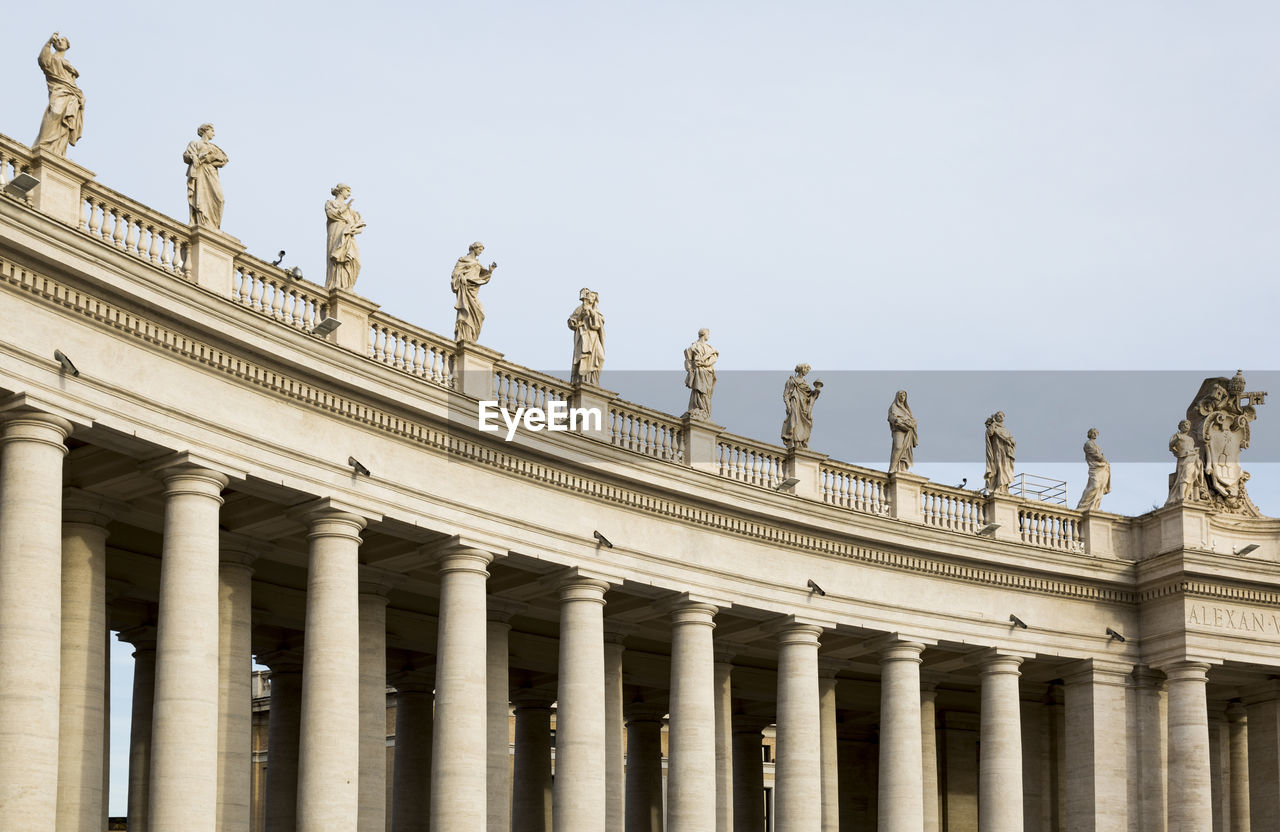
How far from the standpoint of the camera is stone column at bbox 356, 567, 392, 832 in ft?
196

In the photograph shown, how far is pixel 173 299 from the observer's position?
49562 mm

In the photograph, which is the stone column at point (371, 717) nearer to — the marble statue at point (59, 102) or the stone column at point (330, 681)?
the stone column at point (330, 681)

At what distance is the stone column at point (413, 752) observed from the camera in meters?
70.0

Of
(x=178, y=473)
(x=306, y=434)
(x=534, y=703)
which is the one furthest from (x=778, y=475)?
(x=178, y=473)

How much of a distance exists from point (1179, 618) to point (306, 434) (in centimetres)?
3755

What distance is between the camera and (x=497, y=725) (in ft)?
208

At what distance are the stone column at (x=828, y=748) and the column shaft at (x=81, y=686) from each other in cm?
2863

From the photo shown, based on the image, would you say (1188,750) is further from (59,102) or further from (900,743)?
(59,102)

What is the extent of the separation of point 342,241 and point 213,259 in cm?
610

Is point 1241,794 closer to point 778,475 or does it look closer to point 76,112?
point 778,475

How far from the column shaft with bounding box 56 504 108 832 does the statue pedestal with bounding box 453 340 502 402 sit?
42.4 ft

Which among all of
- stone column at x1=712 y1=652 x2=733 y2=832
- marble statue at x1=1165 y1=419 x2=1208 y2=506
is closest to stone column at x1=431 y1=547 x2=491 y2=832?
stone column at x1=712 y1=652 x2=733 y2=832

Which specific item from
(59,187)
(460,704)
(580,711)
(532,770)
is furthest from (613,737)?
(59,187)

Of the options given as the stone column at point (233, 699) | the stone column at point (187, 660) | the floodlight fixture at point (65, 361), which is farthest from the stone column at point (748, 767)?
the floodlight fixture at point (65, 361)
